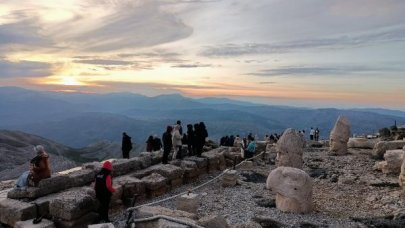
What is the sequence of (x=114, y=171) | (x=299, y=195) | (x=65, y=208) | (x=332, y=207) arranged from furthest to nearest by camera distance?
(x=114, y=171), (x=332, y=207), (x=299, y=195), (x=65, y=208)

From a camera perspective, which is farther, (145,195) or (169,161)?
(169,161)

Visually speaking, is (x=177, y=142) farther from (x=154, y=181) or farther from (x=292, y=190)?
(x=292, y=190)

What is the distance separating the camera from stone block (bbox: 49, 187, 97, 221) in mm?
12875

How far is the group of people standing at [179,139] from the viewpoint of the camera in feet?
69.6

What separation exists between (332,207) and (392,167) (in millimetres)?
9176

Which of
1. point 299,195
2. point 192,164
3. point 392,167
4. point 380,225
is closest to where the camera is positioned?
point 380,225

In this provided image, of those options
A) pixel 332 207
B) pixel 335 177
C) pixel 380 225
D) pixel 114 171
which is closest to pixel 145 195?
pixel 114 171

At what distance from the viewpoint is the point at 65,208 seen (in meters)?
12.9

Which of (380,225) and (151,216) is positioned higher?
(151,216)

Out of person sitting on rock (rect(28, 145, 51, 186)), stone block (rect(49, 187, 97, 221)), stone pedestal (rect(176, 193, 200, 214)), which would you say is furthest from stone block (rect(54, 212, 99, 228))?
stone pedestal (rect(176, 193, 200, 214))

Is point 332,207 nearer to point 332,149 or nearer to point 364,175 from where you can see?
point 364,175

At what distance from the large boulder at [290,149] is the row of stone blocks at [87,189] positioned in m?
4.21

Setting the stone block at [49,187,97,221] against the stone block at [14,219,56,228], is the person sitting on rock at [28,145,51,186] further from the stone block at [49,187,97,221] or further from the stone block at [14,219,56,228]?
the stone block at [14,219,56,228]

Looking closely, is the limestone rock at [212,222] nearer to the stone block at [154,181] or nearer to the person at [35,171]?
the stone block at [154,181]
